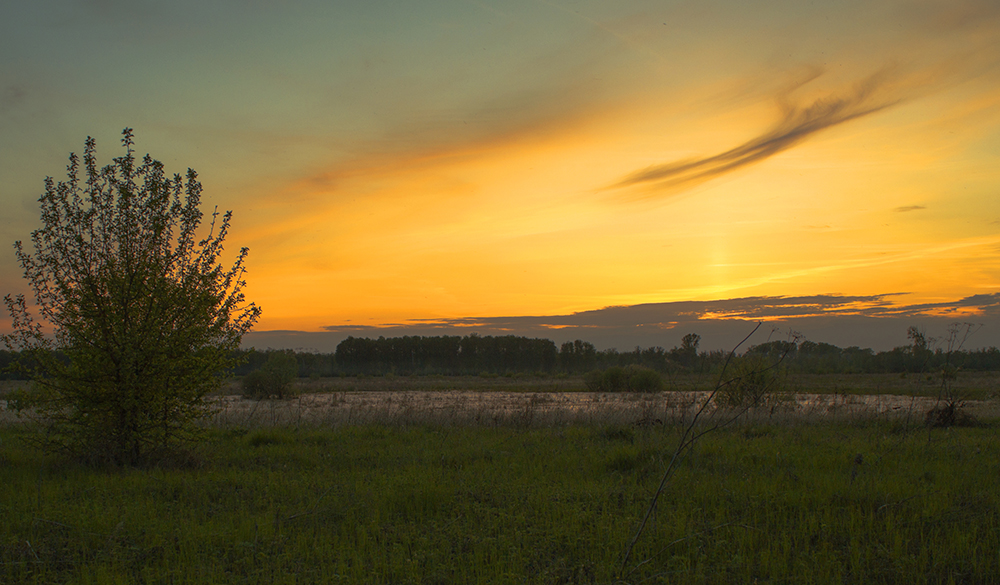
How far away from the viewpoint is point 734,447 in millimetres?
12070

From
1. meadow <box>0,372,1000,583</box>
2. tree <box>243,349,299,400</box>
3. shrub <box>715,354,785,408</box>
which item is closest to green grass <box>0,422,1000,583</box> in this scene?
meadow <box>0,372,1000,583</box>

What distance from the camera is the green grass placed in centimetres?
569

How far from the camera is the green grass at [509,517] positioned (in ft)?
18.7

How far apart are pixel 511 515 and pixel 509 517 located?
205 mm

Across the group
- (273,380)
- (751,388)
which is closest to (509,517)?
(751,388)

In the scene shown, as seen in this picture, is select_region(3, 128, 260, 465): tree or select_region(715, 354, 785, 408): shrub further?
select_region(715, 354, 785, 408): shrub

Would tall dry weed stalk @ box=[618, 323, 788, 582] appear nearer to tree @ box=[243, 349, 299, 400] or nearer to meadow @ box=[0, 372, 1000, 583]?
meadow @ box=[0, 372, 1000, 583]

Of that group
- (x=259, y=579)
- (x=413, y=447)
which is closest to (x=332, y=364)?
(x=413, y=447)

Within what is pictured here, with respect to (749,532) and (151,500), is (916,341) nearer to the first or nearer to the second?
(749,532)

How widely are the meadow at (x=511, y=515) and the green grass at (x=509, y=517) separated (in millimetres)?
31

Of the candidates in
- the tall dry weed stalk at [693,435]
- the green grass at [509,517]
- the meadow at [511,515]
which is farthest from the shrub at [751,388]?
the green grass at [509,517]

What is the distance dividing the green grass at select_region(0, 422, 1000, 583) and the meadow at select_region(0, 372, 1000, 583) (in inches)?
1.2

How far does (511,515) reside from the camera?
742 centimetres

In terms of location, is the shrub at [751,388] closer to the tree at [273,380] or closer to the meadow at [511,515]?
the meadow at [511,515]
